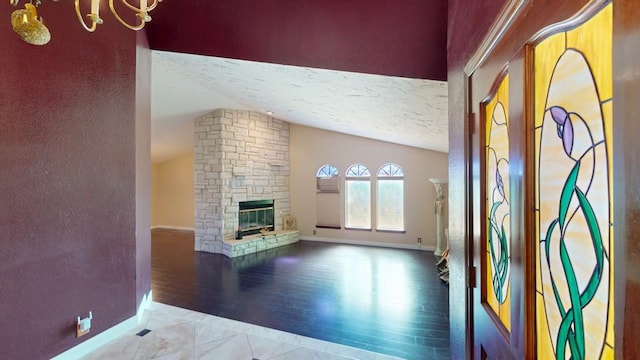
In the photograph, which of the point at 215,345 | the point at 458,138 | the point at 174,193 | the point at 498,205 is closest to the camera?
the point at 498,205

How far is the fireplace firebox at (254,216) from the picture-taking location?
6645mm

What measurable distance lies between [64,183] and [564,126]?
2911 millimetres

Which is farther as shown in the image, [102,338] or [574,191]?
[102,338]

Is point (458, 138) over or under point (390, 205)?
over

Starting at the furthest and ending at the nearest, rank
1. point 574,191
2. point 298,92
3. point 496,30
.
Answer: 1. point 298,92
2. point 496,30
3. point 574,191

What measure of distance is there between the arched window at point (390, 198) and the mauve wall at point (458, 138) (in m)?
5.05

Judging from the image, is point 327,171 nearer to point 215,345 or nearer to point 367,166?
point 367,166

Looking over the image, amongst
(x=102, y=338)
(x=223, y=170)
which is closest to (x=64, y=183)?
(x=102, y=338)

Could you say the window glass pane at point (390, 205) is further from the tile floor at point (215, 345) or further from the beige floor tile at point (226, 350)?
the beige floor tile at point (226, 350)

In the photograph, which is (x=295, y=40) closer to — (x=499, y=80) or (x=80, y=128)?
(x=80, y=128)

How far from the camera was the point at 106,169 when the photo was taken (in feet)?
8.13

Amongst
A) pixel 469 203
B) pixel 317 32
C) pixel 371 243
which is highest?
pixel 317 32

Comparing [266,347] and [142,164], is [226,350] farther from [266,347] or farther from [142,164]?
[142,164]

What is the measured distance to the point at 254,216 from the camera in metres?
6.98
